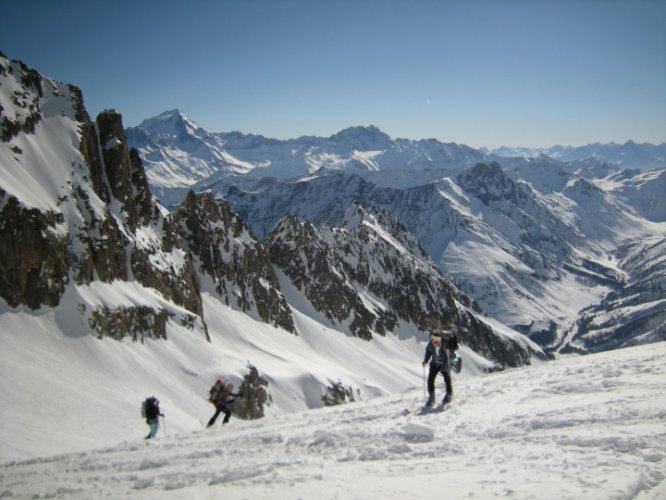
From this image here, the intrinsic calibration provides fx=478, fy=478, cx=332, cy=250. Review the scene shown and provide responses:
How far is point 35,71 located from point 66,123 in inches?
310

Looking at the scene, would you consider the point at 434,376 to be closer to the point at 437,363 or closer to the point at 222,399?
the point at 437,363

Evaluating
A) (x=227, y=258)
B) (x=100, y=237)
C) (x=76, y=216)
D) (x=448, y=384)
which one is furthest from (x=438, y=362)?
(x=227, y=258)

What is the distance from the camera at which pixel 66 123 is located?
2677 inches

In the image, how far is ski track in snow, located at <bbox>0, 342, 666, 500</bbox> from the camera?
913cm

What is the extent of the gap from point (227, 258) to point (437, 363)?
9532 cm

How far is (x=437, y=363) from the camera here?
17766mm

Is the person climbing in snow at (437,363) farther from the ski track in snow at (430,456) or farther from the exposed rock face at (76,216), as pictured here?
the exposed rock face at (76,216)

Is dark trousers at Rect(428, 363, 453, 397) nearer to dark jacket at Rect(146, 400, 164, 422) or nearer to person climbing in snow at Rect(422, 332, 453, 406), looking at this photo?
person climbing in snow at Rect(422, 332, 453, 406)

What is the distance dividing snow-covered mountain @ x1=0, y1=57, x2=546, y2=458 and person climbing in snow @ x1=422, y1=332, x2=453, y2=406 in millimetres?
22921

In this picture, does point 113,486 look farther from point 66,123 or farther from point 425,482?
point 66,123

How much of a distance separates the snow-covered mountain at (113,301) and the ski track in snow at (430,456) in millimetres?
18632

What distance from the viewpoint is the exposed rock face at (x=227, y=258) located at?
104 meters

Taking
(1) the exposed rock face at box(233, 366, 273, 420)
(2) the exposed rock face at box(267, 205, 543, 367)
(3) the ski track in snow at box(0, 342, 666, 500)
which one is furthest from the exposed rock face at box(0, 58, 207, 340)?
(2) the exposed rock face at box(267, 205, 543, 367)

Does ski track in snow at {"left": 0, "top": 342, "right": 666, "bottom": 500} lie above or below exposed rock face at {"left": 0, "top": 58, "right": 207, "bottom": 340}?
below
